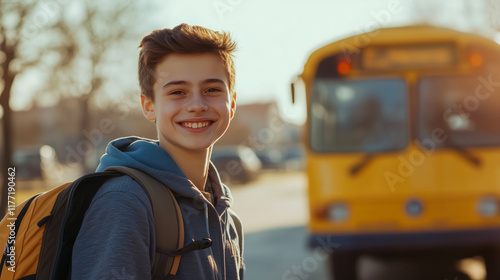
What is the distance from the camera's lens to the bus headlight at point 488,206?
6.20 meters

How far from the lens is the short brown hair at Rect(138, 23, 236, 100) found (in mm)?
1737

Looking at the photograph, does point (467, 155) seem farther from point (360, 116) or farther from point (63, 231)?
point (63, 231)

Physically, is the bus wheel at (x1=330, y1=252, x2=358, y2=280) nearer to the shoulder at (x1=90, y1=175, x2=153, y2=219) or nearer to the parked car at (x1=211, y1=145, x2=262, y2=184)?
the shoulder at (x1=90, y1=175, x2=153, y2=219)

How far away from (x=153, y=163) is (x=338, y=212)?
4874 mm

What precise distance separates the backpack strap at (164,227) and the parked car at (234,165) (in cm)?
2623

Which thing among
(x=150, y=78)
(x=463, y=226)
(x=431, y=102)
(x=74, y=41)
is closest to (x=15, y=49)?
(x=74, y=41)

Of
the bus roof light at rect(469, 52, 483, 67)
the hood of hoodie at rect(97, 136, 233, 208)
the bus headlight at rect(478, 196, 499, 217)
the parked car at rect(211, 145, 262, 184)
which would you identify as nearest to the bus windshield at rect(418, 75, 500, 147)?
the bus roof light at rect(469, 52, 483, 67)

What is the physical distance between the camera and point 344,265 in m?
6.23

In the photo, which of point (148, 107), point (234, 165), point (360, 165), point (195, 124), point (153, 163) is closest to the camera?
point (153, 163)

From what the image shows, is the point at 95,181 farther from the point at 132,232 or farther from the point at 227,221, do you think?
the point at 227,221

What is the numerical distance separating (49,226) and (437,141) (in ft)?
18.3

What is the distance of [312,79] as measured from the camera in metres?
6.51

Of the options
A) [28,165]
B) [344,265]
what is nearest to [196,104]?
[344,265]

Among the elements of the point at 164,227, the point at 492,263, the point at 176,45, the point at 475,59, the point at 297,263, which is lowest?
the point at 297,263
